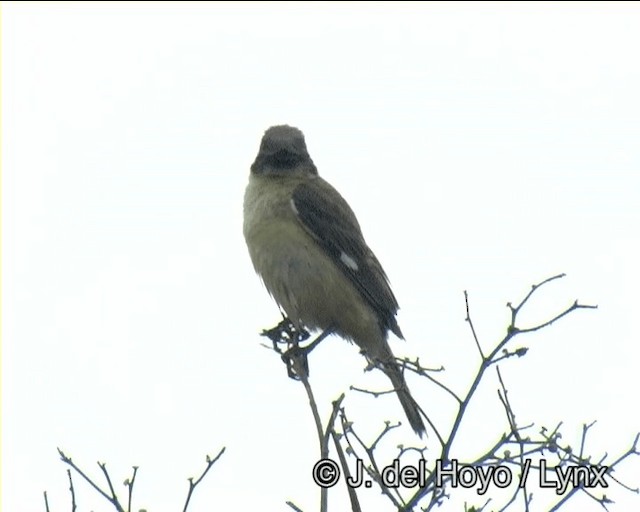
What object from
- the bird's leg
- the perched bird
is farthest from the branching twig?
the perched bird

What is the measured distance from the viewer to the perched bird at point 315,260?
25.8 ft

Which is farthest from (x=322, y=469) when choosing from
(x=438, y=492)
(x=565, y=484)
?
(x=565, y=484)

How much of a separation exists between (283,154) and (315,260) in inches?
39.8

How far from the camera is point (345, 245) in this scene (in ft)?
27.3

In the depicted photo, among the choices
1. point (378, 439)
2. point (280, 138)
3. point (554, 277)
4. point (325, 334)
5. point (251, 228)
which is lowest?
point (378, 439)

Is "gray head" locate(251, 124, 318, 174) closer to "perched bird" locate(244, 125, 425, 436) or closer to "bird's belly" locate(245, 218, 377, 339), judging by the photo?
"perched bird" locate(244, 125, 425, 436)

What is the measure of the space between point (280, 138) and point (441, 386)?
441 centimetres

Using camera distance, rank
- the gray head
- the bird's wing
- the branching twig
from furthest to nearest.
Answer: the gray head < the bird's wing < the branching twig

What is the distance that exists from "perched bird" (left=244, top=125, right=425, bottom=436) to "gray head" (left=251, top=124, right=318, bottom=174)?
10 millimetres

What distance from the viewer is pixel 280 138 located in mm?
8711

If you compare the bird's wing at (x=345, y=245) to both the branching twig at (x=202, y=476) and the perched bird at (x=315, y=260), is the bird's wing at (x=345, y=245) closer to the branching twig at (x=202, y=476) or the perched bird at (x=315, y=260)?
the perched bird at (x=315, y=260)

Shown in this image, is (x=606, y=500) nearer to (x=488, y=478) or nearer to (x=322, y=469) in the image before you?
(x=488, y=478)

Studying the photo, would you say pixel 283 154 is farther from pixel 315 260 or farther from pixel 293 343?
pixel 293 343

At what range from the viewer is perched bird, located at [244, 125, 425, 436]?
7867 millimetres
